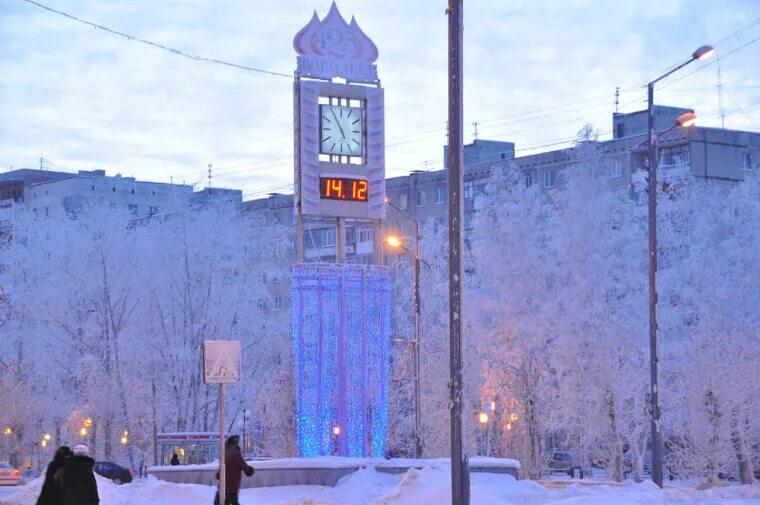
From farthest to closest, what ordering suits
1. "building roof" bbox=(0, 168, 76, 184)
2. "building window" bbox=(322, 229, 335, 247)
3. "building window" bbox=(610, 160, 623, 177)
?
"building roof" bbox=(0, 168, 76, 184)
"building window" bbox=(322, 229, 335, 247)
"building window" bbox=(610, 160, 623, 177)

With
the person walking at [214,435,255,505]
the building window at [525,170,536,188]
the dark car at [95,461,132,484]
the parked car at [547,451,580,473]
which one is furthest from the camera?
the building window at [525,170,536,188]

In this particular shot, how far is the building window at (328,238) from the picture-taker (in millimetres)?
99125

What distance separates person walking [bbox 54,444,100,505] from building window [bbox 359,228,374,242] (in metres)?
78.3

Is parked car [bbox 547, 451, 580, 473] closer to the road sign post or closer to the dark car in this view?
the dark car

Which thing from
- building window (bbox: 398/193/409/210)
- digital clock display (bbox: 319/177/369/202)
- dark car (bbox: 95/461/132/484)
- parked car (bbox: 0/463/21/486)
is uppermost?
building window (bbox: 398/193/409/210)

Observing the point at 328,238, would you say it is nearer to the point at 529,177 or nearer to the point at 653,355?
the point at 529,177

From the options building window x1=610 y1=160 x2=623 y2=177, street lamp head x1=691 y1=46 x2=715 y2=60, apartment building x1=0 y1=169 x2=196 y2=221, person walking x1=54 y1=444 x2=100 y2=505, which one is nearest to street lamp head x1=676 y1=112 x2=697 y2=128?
street lamp head x1=691 y1=46 x2=715 y2=60

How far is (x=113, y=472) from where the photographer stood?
5884cm

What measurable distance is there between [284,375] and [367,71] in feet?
73.6

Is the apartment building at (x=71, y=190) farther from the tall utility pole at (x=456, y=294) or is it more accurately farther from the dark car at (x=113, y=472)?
the tall utility pole at (x=456, y=294)

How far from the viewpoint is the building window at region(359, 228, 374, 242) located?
9472 centimetres

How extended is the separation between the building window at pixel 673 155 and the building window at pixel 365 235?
24585mm

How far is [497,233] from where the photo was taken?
2271 inches

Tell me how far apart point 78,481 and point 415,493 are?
375 inches
